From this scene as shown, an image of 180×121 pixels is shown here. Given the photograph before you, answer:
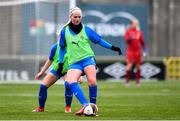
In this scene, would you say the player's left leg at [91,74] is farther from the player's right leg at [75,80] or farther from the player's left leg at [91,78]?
the player's right leg at [75,80]

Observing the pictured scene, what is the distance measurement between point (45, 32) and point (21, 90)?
6758mm

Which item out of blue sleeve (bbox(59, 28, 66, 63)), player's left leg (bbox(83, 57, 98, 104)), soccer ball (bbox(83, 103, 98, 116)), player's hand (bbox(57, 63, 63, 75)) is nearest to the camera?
soccer ball (bbox(83, 103, 98, 116))

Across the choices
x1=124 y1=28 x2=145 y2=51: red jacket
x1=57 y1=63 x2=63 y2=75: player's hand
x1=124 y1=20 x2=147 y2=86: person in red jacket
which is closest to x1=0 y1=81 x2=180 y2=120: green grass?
x1=57 y1=63 x2=63 y2=75: player's hand

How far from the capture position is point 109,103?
2014 cm

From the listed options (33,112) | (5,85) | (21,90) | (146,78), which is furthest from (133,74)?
(33,112)

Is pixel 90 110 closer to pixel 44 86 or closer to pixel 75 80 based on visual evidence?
pixel 75 80

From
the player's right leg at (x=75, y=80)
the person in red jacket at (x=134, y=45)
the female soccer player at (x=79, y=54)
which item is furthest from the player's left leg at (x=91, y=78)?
the person in red jacket at (x=134, y=45)

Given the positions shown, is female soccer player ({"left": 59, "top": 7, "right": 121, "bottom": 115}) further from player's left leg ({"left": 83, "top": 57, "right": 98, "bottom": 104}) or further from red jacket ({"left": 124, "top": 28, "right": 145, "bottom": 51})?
A: red jacket ({"left": 124, "top": 28, "right": 145, "bottom": 51})

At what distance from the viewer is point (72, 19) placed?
16031 mm

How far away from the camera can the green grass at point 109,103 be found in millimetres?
15781

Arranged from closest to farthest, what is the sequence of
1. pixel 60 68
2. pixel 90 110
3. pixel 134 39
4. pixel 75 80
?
pixel 90 110 → pixel 75 80 → pixel 60 68 → pixel 134 39

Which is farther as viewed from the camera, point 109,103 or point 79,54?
point 109,103

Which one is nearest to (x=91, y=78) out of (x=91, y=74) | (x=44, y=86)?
(x=91, y=74)

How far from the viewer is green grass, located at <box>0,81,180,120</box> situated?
15781 millimetres
